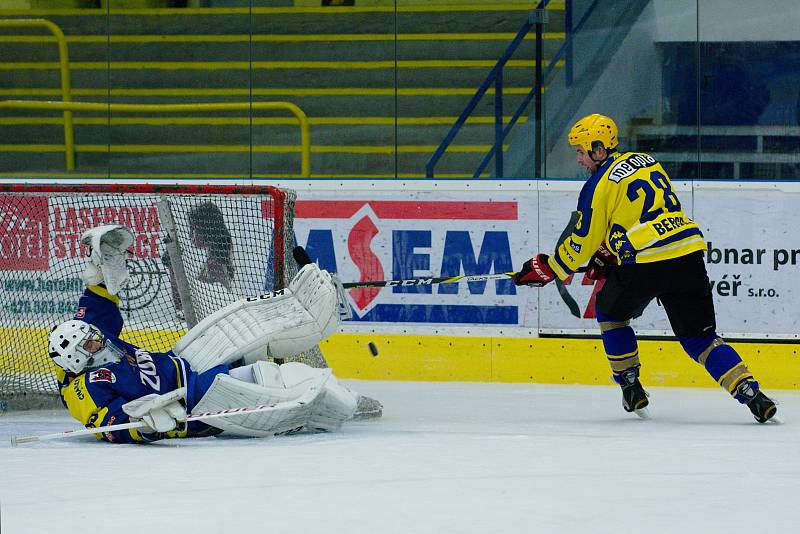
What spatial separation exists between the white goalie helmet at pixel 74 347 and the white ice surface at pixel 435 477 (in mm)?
277

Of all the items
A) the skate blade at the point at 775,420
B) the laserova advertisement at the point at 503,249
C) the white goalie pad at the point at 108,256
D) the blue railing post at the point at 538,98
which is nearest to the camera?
the white goalie pad at the point at 108,256

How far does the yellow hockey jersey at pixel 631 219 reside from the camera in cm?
526

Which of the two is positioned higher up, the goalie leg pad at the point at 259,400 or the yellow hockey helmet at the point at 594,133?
the yellow hockey helmet at the point at 594,133

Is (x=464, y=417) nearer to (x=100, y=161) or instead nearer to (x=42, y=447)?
(x=42, y=447)

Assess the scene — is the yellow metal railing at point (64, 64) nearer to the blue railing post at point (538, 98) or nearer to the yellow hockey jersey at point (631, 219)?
the blue railing post at point (538, 98)

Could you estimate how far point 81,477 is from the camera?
4027 millimetres

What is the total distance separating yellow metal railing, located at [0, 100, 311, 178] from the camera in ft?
23.8

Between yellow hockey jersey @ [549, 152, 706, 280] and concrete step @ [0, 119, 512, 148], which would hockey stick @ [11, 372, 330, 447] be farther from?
concrete step @ [0, 119, 512, 148]

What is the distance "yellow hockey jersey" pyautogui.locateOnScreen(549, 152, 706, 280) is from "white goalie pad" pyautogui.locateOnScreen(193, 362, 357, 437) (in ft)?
3.39

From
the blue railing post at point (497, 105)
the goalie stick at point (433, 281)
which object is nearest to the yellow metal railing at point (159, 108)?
the blue railing post at point (497, 105)

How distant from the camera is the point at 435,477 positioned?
4.03 meters

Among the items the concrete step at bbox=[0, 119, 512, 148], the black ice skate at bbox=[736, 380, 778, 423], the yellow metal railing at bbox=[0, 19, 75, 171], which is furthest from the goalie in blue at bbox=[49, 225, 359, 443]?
the yellow metal railing at bbox=[0, 19, 75, 171]

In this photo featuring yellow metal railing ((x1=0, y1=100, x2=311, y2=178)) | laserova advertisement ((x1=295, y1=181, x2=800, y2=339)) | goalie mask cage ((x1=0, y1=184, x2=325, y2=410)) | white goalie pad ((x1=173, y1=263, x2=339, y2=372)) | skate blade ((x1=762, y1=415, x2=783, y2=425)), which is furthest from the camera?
yellow metal railing ((x1=0, y1=100, x2=311, y2=178))

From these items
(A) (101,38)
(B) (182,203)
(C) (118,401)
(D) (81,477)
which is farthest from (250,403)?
(A) (101,38)
